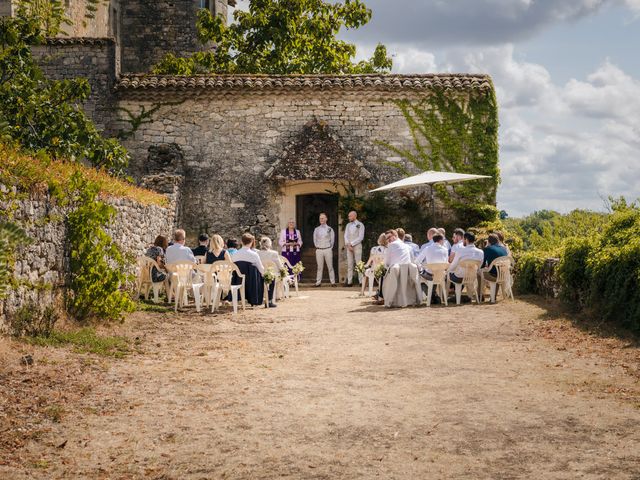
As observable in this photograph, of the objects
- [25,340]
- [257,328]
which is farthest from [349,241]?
[25,340]

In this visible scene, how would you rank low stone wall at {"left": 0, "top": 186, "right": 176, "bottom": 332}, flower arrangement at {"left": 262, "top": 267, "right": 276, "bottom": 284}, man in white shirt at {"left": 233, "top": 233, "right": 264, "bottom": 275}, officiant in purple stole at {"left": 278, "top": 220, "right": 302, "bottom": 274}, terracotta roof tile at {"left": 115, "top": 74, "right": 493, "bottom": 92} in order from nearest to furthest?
low stone wall at {"left": 0, "top": 186, "right": 176, "bottom": 332} < man in white shirt at {"left": 233, "top": 233, "right": 264, "bottom": 275} < flower arrangement at {"left": 262, "top": 267, "right": 276, "bottom": 284} < officiant in purple stole at {"left": 278, "top": 220, "right": 302, "bottom": 274} < terracotta roof tile at {"left": 115, "top": 74, "right": 493, "bottom": 92}

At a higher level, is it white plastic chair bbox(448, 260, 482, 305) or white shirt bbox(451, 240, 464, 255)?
white shirt bbox(451, 240, 464, 255)

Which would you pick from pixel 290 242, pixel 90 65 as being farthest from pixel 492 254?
pixel 90 65

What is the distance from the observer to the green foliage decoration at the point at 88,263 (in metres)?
10.2

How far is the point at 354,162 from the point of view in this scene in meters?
20.1

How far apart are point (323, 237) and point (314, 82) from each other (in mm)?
4057

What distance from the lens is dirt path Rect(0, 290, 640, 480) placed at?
16.6ft

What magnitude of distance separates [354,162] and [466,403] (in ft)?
45.4

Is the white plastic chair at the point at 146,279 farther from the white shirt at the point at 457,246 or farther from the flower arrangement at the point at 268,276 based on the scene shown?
the white shirt at the point at 457,246

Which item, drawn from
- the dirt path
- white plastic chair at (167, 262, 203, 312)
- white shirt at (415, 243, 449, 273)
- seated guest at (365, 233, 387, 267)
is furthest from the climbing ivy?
the dirt path

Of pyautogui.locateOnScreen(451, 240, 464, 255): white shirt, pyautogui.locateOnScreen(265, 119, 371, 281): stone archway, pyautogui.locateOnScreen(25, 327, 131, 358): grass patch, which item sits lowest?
pyautogui.locateOnScreen(25, 327, 131, 358): grass patch

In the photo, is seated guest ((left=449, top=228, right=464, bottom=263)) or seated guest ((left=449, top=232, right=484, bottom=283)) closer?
seated guest ((left=449, top=232, right=484, bottom=283))

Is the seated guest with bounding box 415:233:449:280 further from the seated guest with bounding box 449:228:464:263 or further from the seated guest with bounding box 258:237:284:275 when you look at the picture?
the seated guest with bounding box 258:237:284:275

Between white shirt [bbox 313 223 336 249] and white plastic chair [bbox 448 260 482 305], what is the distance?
18.2ft
